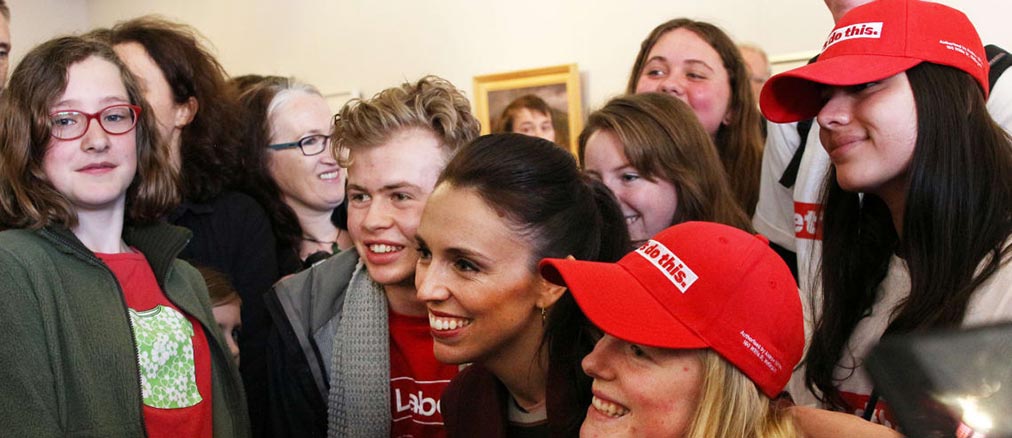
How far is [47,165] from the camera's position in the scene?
1.80 metres

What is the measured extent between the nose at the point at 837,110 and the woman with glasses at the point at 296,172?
1689mm

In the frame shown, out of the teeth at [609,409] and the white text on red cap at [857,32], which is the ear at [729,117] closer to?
the white text on red cap at [857,32]

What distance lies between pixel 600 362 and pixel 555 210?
0.39 metres

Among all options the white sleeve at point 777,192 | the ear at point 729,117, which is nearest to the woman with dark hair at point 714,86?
the ear at point 729,117

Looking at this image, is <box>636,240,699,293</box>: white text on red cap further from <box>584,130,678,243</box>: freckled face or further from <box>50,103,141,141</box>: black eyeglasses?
<box>50,103,141,141</box>: black eyeglasses

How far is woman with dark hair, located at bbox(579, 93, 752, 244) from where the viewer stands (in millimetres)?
2061

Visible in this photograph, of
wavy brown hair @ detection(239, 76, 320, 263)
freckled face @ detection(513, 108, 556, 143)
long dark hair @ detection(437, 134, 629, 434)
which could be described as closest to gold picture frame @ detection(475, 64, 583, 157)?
freckled face @ detection(513, 108, 556, 143)

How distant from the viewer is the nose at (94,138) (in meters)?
1.81

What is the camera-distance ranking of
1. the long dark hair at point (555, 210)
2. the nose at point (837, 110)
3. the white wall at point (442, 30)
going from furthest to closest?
1. the white wall at point (442, 30)
2. the long dark hair at point (555, 210)
3. the nose at point (837, 110)

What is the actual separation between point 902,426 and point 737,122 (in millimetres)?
2106

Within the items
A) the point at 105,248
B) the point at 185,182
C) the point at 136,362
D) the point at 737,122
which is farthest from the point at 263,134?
the point at 737,122

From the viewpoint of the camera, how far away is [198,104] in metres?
2.70

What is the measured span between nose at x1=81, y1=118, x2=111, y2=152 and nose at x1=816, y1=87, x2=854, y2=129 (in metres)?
1.43

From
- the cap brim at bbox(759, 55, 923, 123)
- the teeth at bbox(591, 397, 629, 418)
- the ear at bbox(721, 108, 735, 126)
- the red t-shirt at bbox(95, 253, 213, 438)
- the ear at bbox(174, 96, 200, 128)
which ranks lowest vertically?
the red t-shirt at bbox(95, 253, 213, 438)
